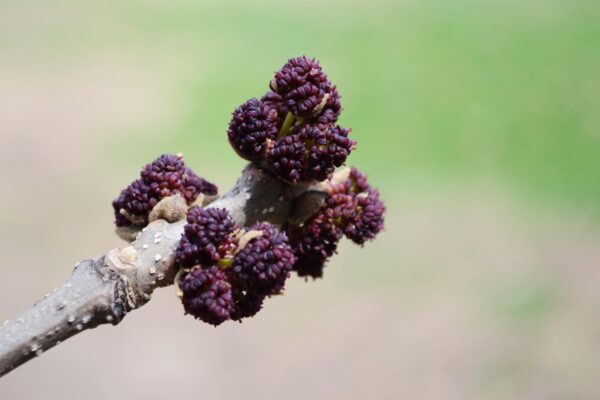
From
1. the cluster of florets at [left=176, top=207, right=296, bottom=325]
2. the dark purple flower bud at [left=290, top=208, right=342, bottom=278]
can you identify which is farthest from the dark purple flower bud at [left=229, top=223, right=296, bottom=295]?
the dark purple flower bud at [left=290, top=208, right=342, bottom=278]

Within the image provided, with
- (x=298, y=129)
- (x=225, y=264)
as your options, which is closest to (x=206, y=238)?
(x=225, y=264)

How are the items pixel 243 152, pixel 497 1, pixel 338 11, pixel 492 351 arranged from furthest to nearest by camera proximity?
pixel 338 11 < pixel 497 1 < pixel 492 351 < pixel 243 152

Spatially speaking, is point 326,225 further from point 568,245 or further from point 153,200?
point 568,245

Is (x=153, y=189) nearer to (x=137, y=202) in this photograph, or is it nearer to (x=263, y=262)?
(x=137, y=202)

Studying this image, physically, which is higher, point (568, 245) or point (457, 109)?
point (457, 109)

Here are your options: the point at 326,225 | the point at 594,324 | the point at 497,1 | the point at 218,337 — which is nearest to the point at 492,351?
the point at 594,324

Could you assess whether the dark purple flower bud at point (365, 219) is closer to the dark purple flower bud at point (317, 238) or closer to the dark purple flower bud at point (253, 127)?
the dark purple flower bud at point (317, 238)

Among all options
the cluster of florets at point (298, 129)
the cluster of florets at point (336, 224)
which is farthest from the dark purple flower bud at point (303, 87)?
the cluster of florets at point (336, 224)
